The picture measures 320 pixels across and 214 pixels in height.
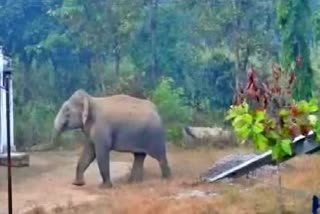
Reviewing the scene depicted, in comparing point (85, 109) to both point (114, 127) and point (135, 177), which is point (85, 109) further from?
point (135, 177)

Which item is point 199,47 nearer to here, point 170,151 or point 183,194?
point 170,151

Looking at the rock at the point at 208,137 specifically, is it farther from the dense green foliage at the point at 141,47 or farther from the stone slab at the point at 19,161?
the stone slab at the point at 19,161

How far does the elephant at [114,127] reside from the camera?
15828mm

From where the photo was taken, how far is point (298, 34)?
1966cm

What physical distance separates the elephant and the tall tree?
162 inches

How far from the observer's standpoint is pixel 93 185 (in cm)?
1551

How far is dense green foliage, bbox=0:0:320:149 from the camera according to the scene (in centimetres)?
2377

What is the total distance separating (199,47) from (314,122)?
55.1 ft

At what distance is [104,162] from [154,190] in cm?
221

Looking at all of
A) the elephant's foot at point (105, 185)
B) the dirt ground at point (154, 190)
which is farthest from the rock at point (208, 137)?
the elephant's foot at point (105, 185)

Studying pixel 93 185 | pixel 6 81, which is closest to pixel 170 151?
pixel 93 185

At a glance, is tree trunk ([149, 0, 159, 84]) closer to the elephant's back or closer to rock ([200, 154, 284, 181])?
the elephant's back

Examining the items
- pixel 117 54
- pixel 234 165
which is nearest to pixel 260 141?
pixel 234 165

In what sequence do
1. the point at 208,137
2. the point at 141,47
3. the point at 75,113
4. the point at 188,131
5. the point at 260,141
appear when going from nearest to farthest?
the point at 260,141 → the point at 75,113 → the point at 208,137 → the point at 188,131 → the point at 141,47
